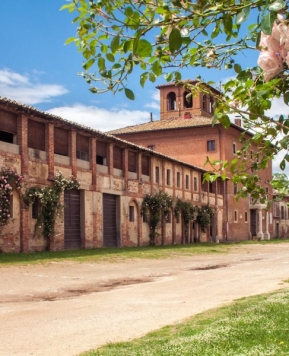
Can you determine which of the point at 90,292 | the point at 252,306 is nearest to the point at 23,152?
the point at 90,292

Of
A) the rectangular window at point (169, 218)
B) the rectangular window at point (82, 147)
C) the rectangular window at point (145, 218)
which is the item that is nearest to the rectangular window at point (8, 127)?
the rectangular window at point (82, 147)

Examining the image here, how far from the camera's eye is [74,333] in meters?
Result: 8.08

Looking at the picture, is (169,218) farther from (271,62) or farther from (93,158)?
(271,62)

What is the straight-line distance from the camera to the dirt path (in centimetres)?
789

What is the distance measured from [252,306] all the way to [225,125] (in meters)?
6.50

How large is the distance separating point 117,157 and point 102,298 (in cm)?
2335

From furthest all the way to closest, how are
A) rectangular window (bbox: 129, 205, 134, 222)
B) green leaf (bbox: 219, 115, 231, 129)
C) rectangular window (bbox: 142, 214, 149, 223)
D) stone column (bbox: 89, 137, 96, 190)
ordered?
rectangular window (bbox: 142, 214, 149, 223) < rectangular window (bbox: 129, 205, 134, 222) < stone column (bbox: 89, 137, 96, 190) < green leaf (bbox: 219, 115, 231, 129)

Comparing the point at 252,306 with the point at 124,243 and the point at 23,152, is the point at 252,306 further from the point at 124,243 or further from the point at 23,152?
the point at 124,243

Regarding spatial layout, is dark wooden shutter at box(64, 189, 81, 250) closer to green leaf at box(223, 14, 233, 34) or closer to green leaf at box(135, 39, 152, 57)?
green leaf at box(223, 14, 233, 34)

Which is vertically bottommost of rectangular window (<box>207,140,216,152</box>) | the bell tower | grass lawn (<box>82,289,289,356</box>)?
grass lawn (<box>82,289,289,356</box>)

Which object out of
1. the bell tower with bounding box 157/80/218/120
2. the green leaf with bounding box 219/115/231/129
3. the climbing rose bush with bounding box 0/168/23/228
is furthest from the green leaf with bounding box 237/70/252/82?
the bell tower with bounding box 157/80/218/120

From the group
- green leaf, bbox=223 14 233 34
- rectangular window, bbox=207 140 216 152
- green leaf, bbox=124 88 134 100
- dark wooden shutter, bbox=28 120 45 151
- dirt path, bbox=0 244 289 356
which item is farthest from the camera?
rectangular window, bbox=207 140 216 152


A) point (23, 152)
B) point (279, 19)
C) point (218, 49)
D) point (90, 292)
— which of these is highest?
point (23, 152)

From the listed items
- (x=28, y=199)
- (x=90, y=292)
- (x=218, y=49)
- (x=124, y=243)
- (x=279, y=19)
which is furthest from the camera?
(x=124, y=243)
